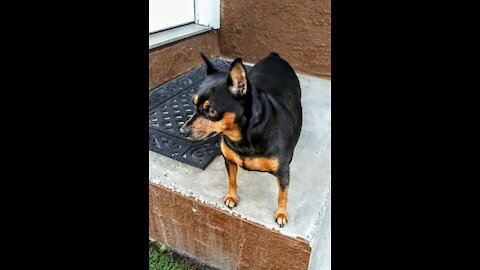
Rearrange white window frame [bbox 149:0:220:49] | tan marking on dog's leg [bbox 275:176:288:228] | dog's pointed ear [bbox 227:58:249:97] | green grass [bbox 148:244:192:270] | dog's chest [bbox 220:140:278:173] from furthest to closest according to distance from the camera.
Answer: white window frame [bbox 149:0:220:49] < green grass [bbox 148:244:192:270] < tan marking on dog's leg [bbox 275:176:288:228] < dog's chest [bbox 220:140:278:173] < dog's pointed ear [bbox 227:58:249:97]

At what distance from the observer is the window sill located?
316 cm

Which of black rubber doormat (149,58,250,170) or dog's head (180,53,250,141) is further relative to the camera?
black rubber doormat (149,58,250,170)

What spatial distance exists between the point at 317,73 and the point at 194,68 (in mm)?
1220

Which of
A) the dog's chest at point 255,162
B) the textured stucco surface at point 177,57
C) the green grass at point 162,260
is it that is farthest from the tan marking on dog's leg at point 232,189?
the textured stucco surface at point 177,57

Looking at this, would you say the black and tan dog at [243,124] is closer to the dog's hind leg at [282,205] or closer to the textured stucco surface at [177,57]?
the dog's hind leg at [282,205]

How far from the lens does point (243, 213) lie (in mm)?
1924

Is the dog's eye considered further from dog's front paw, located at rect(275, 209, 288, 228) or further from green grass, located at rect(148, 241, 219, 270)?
green grass, located at rect(148, 241, 219, 270)

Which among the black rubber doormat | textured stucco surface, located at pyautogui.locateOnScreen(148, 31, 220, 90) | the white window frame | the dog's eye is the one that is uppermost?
the white window frame

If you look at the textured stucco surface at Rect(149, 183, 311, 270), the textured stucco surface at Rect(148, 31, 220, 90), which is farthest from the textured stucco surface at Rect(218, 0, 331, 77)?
the textured stucco surface at Rect(149, 183, 311, 270)

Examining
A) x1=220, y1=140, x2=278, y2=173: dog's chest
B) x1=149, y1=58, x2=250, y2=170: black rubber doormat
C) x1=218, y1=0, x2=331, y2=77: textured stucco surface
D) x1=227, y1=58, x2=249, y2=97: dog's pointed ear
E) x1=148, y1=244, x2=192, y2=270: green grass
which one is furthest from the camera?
x1=218, y1=0, x2=331, y2=77: textured stucco surface

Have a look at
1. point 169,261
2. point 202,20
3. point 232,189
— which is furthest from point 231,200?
point 202,20

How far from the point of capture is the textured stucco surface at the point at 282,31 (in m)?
3.34

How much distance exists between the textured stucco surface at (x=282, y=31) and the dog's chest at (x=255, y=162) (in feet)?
6.59

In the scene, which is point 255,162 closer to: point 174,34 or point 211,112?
point 211,112
